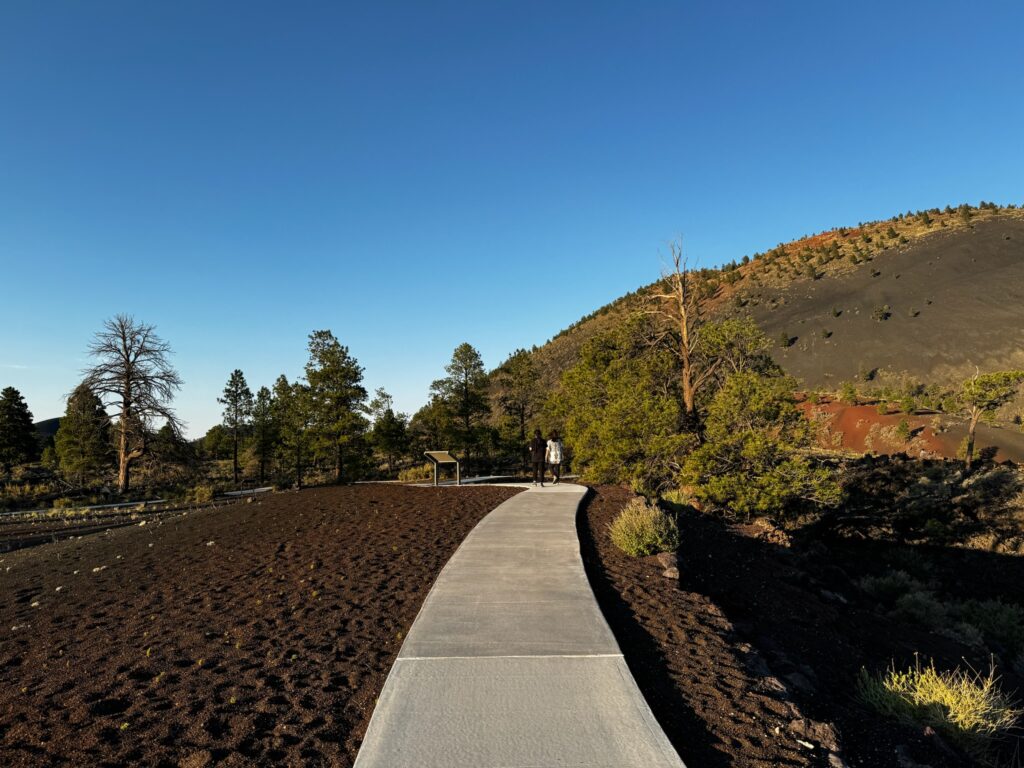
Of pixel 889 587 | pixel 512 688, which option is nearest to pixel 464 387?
pixel 889 587

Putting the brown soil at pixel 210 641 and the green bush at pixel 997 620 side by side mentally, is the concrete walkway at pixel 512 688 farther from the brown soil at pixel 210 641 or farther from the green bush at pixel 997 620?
the green bush at pixel 997 620

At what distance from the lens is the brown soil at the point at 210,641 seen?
12.3ft

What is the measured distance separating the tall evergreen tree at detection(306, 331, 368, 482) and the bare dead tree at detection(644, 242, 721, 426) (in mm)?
15007

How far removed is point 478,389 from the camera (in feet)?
115

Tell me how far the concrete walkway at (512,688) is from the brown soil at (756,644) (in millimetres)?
352

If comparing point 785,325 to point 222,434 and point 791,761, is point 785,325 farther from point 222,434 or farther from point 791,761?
point 791,761

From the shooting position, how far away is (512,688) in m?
4.29

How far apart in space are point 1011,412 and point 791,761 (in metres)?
46.5

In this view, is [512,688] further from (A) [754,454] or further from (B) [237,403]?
(B) [237,403]

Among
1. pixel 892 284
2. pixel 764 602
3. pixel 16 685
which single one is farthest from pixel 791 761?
pixel 892 284

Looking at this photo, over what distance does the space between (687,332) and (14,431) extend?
2214 inches

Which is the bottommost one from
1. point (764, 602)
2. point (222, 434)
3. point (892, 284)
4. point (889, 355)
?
point (764, 602)

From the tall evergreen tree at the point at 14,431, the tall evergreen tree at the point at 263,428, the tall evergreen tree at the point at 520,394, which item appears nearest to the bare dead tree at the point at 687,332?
the tall evergreen tree at the point at 520,394

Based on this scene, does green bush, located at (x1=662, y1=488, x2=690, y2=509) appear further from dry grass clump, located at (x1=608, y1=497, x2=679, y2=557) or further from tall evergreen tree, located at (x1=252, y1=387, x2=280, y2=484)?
tall evergreen tree, located at (x1=252, y1=387, x2=280, y2=484)
